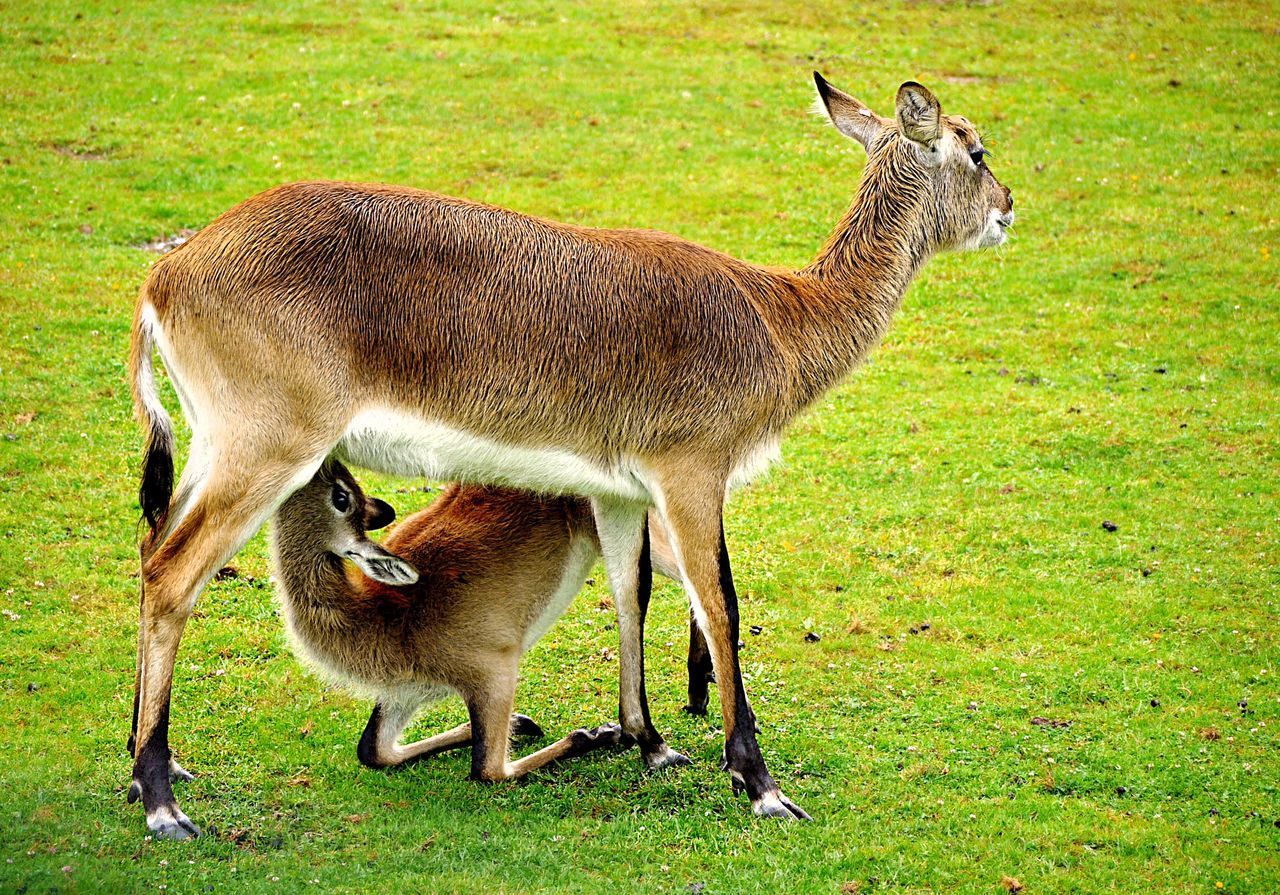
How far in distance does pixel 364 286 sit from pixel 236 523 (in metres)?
1.19

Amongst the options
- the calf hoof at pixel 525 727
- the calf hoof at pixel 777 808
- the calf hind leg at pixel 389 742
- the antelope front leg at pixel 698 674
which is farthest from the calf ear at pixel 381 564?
the calf hoof at pixel 777 808

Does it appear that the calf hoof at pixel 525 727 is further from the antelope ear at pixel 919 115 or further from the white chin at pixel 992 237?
A: the antelope ear at pixel 919 115

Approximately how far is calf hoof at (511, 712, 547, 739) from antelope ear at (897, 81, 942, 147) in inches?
149

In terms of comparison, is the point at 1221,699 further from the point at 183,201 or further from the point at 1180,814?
the point at 183,201

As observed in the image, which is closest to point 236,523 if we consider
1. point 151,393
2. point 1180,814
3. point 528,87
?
point 151,393

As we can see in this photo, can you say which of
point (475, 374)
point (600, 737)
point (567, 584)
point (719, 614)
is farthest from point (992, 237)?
point (600, 737)

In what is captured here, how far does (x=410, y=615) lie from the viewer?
685cm

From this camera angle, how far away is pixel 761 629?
836cm

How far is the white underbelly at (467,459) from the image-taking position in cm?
607

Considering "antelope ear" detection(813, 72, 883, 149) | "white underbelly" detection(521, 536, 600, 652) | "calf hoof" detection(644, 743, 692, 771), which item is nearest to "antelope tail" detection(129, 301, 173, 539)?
"white underbelly" detection(521, 536, 600, 652)

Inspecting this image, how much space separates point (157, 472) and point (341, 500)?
97 cm

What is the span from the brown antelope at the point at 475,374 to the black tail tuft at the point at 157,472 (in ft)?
0.04

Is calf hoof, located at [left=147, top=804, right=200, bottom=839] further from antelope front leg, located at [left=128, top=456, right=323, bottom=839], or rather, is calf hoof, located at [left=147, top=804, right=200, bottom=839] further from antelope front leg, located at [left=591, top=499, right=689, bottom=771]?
antelope front leg, located at [left=591, top=499, right=689, bottom=771]

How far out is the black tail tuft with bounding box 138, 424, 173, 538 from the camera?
608 cm
